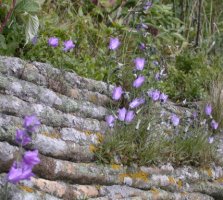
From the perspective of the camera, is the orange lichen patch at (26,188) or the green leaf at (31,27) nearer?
the orange lichen patch at (26,188)

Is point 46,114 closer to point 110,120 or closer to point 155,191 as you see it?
point 110,120

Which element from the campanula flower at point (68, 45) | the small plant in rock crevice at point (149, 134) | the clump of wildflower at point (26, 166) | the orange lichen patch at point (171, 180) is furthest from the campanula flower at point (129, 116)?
the clump of wildflower at point (26, 166)

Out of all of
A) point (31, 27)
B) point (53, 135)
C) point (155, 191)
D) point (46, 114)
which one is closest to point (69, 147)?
point (53, 135)

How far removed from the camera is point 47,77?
10.7 ft

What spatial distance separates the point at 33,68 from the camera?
3.21 meters

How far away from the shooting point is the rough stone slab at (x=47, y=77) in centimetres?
309

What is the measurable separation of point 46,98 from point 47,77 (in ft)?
0.75

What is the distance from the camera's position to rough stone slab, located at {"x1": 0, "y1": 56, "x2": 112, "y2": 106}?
10.2ft

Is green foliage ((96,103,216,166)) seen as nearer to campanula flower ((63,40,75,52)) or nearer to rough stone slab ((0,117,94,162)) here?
rough stone slab ((0,117,94,162))

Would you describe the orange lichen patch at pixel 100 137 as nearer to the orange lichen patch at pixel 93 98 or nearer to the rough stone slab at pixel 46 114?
the rough stone slab at pixel 46 114

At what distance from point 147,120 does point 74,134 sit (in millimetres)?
660

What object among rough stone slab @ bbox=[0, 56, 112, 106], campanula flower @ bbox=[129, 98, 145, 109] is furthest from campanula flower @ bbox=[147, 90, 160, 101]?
rough stone slab @ bbox=[0, 56, 112, 106]

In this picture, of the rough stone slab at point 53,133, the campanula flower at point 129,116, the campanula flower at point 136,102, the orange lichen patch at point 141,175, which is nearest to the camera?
the rough stone slab at point 53,133

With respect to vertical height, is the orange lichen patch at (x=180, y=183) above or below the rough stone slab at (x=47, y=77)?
below
